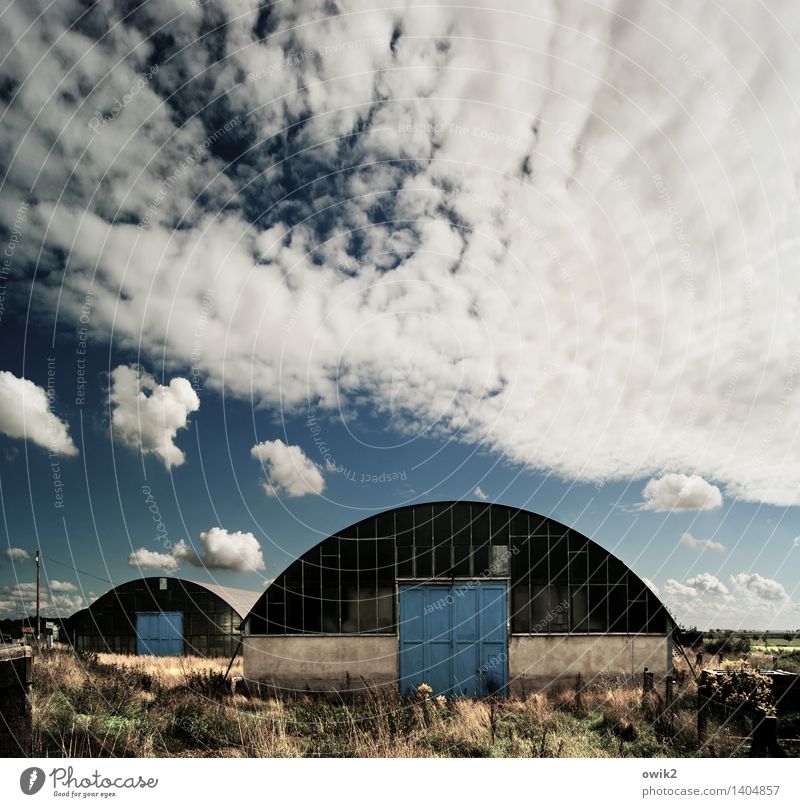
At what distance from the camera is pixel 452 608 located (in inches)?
774

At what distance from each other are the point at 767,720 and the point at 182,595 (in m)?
26.7

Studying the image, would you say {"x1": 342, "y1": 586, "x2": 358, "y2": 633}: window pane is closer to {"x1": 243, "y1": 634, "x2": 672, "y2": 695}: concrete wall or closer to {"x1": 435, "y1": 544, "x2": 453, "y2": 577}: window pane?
{"x1": 243, "y1": 634, "x2": 672, "y2": 695}: concrete wall

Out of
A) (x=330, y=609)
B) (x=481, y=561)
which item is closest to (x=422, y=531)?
(x=481, y=561)

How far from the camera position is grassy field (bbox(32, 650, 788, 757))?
12164 millimetres

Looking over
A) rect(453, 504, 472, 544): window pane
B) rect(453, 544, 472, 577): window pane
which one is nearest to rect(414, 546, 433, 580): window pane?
rect(453, 544, 472, 577): window pane

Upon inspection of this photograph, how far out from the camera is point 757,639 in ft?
129

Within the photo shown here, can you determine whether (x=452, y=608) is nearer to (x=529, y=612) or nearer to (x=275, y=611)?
(x=529, y=612)

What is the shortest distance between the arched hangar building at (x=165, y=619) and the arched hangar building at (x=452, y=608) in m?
13.3

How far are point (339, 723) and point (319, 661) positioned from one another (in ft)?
14.6

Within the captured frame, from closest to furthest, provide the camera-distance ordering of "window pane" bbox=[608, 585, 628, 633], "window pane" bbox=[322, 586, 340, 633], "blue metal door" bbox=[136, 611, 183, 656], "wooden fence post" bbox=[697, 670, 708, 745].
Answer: "wooden fence post" bbox=[697, 670, 708, 745] < "window pane" bbox=[608, 585, 628, 633] < "window pane" bbox=[322, 586, 340, 633] < "blue metal door" bbox=[136, 611, 183, 656]

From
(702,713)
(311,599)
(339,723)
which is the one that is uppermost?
(311,599)

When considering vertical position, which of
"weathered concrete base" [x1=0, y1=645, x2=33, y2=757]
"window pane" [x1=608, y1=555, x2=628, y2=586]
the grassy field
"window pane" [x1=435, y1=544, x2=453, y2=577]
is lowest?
the grassy field

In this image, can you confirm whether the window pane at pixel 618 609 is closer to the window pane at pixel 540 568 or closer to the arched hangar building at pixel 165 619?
the window pane at pixel 540 568
